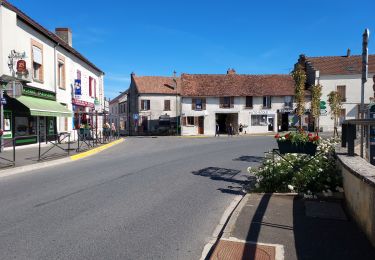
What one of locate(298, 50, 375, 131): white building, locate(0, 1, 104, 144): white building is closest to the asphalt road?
locate(0, 1, 104, 144): white building

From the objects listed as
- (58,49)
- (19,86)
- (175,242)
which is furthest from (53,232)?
(58,49)

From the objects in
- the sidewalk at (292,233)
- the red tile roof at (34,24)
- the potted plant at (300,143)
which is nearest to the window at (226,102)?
the red tile roof at (34,24)

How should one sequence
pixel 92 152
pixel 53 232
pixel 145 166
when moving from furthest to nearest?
pixel 92 152 → pixel 145 166 → pixel 53 232

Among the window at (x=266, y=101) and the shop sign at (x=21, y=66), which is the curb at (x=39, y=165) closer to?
the shop sign at (x=21, y=66)

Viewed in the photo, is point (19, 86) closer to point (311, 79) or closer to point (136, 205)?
point (136, 205)

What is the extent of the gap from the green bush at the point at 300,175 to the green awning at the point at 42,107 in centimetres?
1183

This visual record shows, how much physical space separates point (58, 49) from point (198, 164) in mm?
13919

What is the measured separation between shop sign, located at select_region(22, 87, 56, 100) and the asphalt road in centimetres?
806

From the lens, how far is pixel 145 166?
40.0ft

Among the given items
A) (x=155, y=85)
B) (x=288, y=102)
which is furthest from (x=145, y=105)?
(x=288, y=102)

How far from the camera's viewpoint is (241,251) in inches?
171

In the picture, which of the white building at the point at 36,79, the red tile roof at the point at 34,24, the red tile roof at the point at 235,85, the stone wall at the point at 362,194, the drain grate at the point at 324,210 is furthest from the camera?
the red tile roof at the point at 235,85

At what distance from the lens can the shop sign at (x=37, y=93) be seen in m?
17.7

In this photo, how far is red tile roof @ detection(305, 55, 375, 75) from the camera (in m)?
44.0
